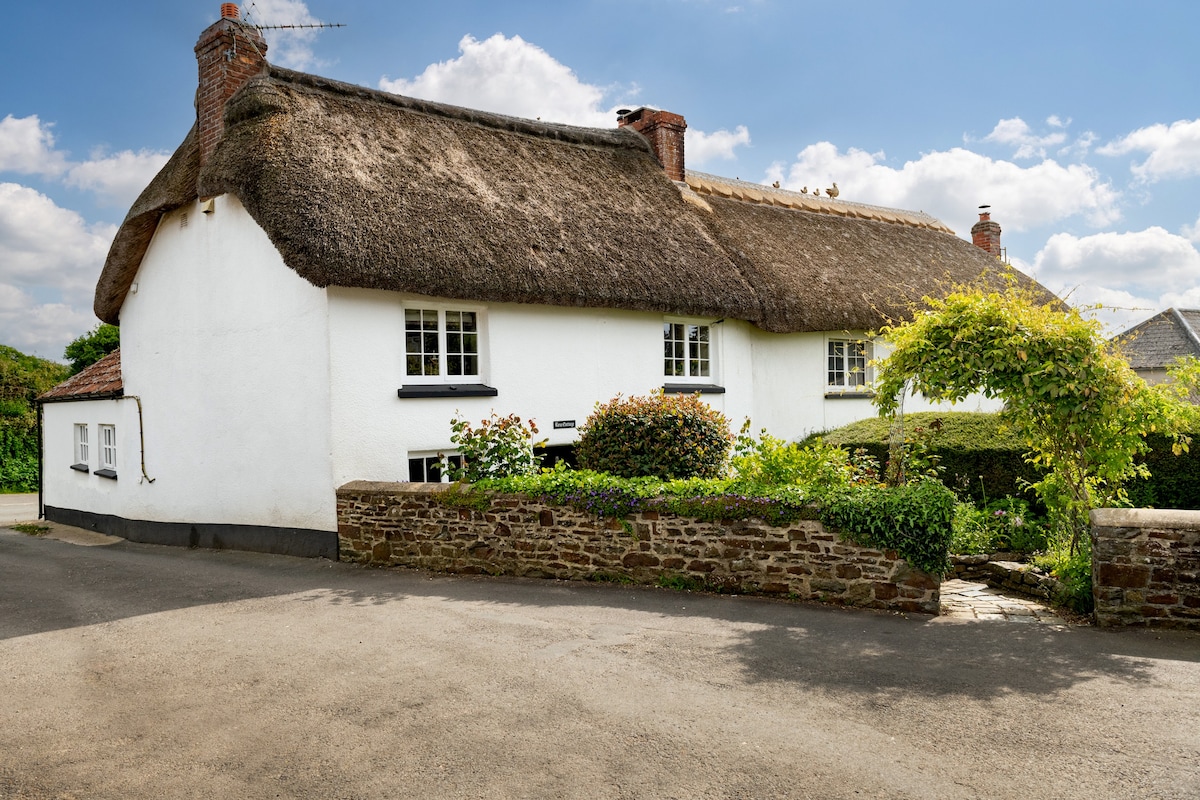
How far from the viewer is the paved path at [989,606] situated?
7398 mm

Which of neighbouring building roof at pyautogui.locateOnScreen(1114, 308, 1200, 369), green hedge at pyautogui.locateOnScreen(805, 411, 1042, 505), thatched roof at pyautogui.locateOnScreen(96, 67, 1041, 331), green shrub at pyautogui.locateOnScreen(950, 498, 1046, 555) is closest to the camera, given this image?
green shrub at pyautogui.locateOnScreen(950, 498, 1046, 555)

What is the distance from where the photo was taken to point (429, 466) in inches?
441

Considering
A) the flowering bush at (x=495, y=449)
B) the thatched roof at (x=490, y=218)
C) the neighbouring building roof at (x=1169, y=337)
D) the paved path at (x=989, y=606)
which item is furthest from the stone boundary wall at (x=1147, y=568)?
the neighbouring building roof at (x=1169, y=337)

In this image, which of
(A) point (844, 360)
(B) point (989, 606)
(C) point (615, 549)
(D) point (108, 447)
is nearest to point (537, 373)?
(C) point (615, 549)

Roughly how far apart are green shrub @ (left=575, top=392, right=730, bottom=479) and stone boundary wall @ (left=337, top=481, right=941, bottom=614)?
166 cm

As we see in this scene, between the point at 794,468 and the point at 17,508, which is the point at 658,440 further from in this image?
the point at 17,508

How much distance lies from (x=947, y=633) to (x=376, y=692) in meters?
4.54

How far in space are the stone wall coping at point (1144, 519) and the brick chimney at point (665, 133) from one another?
11161 millimetres

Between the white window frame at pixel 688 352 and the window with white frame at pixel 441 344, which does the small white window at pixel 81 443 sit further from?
the white window frame at pixel 688 352

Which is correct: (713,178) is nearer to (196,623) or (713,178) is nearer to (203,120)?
(203,120)

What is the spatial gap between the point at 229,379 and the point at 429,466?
3130 mm

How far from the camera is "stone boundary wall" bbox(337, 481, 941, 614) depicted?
25.2 ft

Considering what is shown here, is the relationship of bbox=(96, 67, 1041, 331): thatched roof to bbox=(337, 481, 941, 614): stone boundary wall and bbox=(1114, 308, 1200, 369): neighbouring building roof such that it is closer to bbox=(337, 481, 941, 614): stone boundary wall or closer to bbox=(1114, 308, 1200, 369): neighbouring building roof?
bbox=(337, 481, 941, 614): stone boundary wall

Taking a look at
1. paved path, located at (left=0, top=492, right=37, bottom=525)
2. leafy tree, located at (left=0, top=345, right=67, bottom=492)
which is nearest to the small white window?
paved path, located at (left=0, top=492, right=37, bottom=525)
